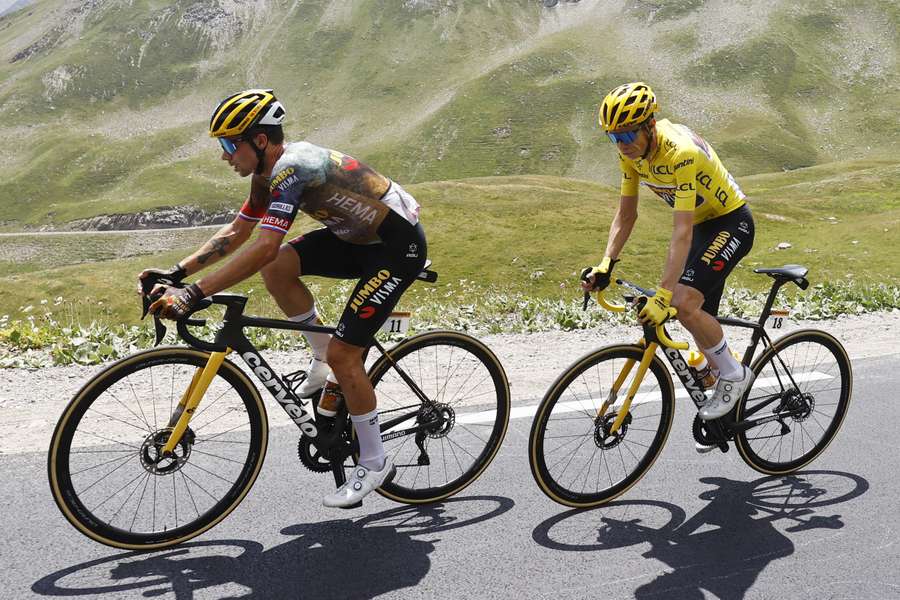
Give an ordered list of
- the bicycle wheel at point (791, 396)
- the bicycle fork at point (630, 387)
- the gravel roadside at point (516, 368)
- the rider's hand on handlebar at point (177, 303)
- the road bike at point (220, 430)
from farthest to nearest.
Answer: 1. the gravel roadside at point (516, 368)
2. the bicycle wheel at point (791, 396)
3. the bicycle fork at point (630, 387)
4. the road bike at point (220, 430)
5. the rider's hand on handlebar at point (177, 303)

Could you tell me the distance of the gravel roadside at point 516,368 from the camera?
22.7 feet

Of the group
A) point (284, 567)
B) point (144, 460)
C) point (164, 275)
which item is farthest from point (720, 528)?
point (164, 275)

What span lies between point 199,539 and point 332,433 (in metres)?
1.09

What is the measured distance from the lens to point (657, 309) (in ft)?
17.4

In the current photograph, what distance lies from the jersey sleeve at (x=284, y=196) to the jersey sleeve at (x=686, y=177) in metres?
2.74

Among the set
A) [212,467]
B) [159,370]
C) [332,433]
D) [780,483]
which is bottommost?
[780,483]

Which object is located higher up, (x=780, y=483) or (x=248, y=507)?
(x=248, y=507)

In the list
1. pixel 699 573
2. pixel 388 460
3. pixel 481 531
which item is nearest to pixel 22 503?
pixel 388 460

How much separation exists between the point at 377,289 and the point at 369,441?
1053mm

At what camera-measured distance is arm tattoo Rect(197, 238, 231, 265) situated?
5054mm

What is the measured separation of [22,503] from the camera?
526 cm

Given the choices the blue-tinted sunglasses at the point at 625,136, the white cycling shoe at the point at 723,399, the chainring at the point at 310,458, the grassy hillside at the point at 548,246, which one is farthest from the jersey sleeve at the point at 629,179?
the grassy hillside at the point at 548,246

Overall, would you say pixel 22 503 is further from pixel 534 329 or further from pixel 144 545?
pixel 534 329

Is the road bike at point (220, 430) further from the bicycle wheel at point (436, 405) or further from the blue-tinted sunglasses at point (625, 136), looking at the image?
the blue-tinted sunglasses at point (625, 136)
